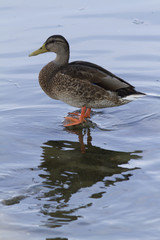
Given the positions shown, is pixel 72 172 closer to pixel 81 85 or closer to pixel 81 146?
pixel 81 146

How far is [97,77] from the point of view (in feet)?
21.4

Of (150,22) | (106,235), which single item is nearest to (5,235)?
(106,235)

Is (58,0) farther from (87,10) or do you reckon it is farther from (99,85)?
(99,85)

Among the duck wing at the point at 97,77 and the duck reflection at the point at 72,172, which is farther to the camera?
the duck wing at the point at 97,77

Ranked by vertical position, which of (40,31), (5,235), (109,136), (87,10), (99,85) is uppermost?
(87,10)

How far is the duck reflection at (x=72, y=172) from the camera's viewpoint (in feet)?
14.0

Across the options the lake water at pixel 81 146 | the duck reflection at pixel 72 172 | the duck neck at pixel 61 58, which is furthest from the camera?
the duck neck at pixel 61 58

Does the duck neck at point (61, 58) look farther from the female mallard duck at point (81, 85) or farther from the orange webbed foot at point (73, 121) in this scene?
the orange webbed foot at point (73, 121)

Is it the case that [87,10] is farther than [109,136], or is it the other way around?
[87,10]

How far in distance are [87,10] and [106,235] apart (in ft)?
27.6

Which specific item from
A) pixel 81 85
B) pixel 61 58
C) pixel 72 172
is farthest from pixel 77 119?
pixel 72 172

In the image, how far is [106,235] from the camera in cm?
384

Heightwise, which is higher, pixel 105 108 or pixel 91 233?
pixel 105 108

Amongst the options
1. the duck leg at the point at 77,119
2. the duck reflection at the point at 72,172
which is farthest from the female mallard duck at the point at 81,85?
the duck reflection at the point at 72,172
